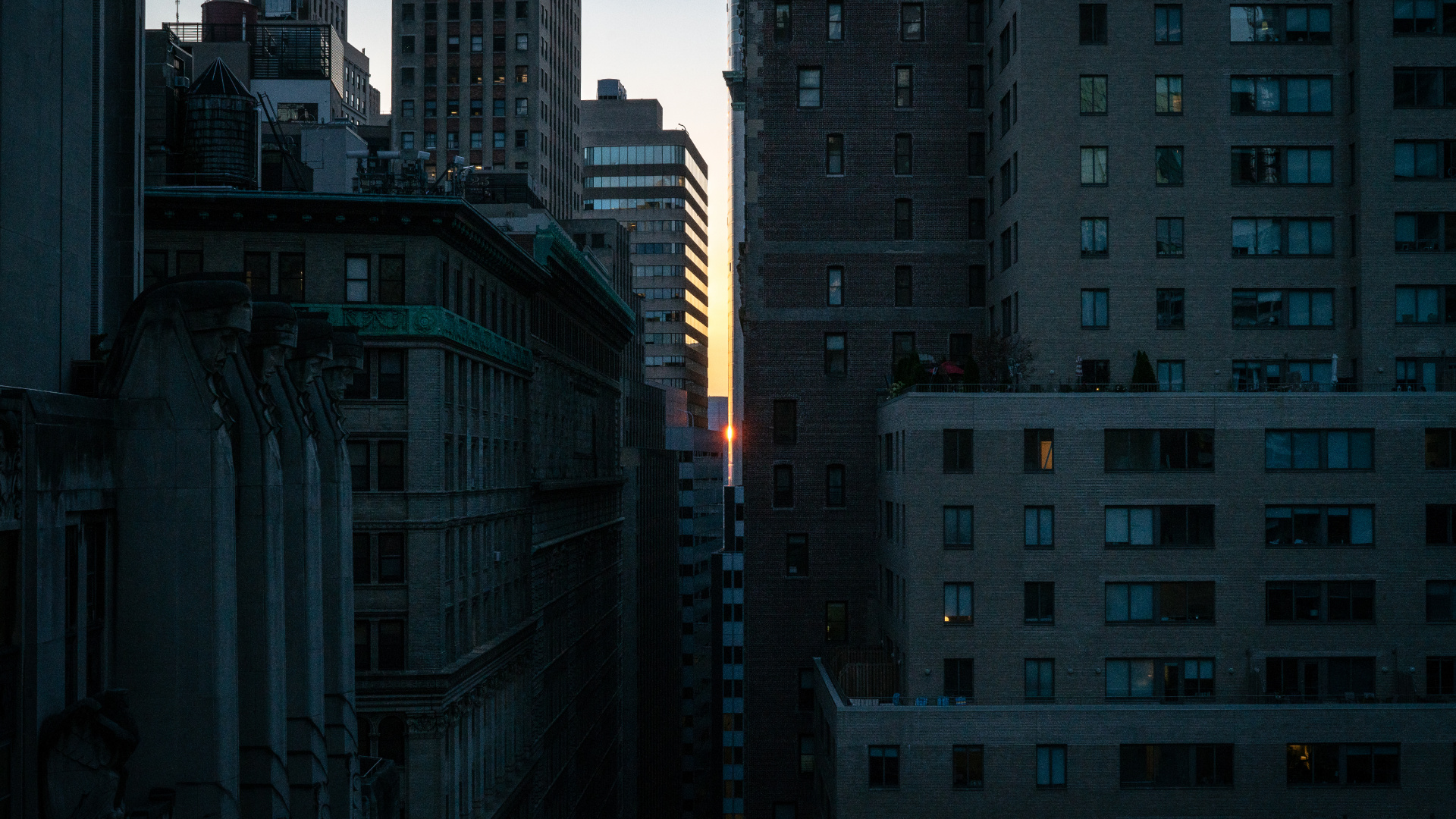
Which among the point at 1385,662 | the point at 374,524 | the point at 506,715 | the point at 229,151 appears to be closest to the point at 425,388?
the point at 374,524

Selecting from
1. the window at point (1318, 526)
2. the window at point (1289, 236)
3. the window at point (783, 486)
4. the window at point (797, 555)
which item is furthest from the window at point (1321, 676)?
the window at point (783, 486)

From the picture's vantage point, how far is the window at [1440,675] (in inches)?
2196

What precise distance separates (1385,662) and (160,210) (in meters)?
A: 49.9

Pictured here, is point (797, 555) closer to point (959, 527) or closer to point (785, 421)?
point (785, 421)

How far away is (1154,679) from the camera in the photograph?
5562 centimetres

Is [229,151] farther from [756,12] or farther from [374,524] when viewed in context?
[756,12]

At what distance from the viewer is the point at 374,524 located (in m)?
53.2

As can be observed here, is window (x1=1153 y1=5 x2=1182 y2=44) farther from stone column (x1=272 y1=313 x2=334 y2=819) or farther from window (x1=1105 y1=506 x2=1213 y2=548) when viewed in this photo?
stone column (x1=272 y1=313 x2=334 y2=819)

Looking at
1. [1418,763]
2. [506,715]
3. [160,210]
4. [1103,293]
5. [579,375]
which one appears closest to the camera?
[160,210]

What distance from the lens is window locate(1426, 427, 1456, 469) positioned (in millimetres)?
55906

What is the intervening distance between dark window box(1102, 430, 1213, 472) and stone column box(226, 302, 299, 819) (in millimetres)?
36814

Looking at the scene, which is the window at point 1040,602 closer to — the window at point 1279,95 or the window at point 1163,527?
the window at point 1163,527

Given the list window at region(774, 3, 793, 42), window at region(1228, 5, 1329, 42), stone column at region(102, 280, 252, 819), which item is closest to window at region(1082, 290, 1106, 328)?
window at region(1228, 5, 1329, 42)

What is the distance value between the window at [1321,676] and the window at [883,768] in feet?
50.3
